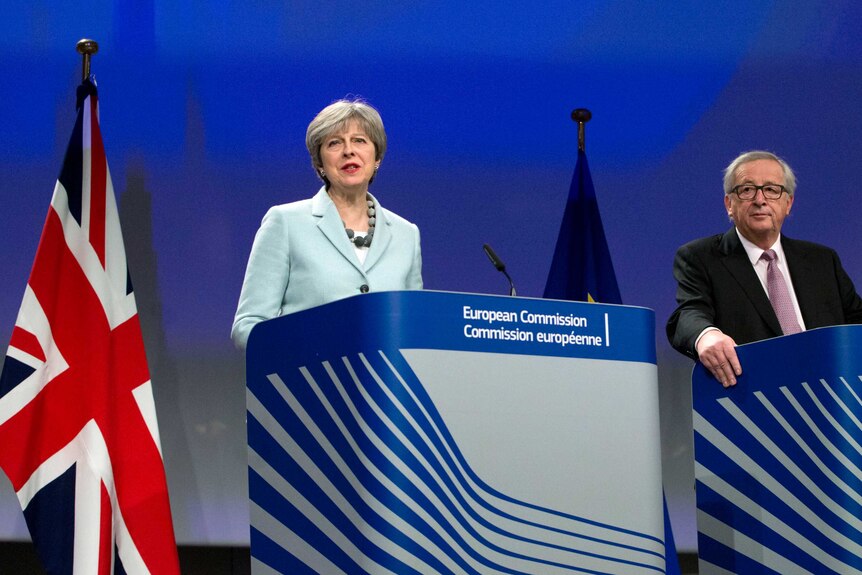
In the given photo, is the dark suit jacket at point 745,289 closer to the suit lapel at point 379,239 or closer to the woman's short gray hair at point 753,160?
the woman's short gray hair at point 753,160

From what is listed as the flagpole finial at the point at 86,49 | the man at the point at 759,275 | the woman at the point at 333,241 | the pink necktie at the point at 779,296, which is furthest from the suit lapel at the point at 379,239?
the flagpole finial at the point at 86,49

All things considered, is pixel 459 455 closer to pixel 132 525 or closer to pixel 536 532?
pixel 536 532

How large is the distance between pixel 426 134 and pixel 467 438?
2.69 meters

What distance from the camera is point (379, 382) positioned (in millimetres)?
1935

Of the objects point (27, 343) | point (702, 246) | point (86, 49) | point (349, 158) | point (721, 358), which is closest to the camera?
point (721, 358)

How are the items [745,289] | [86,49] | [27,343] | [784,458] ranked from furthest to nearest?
1. [86,49]
2. [27,343]
3. [745,289]
4. [784,458]

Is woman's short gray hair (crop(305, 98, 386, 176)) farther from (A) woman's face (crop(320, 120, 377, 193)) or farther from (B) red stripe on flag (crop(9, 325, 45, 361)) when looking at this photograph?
(B) red stripe on flag (crop(9, 325, 45, 361))

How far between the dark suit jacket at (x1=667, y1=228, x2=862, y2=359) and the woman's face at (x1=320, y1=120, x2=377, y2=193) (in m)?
0.87

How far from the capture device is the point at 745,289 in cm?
311

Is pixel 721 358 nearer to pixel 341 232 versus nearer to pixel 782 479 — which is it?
pixel 782 479

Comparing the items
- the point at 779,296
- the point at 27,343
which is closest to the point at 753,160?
the point at 779,296

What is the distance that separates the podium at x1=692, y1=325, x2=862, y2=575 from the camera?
2.40m

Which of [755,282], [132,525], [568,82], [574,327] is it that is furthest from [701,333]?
[568,82]

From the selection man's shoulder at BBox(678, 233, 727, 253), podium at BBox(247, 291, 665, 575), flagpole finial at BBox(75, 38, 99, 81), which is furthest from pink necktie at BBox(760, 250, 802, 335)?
flagpole finial at BBox(75, 38, 99, 81)
